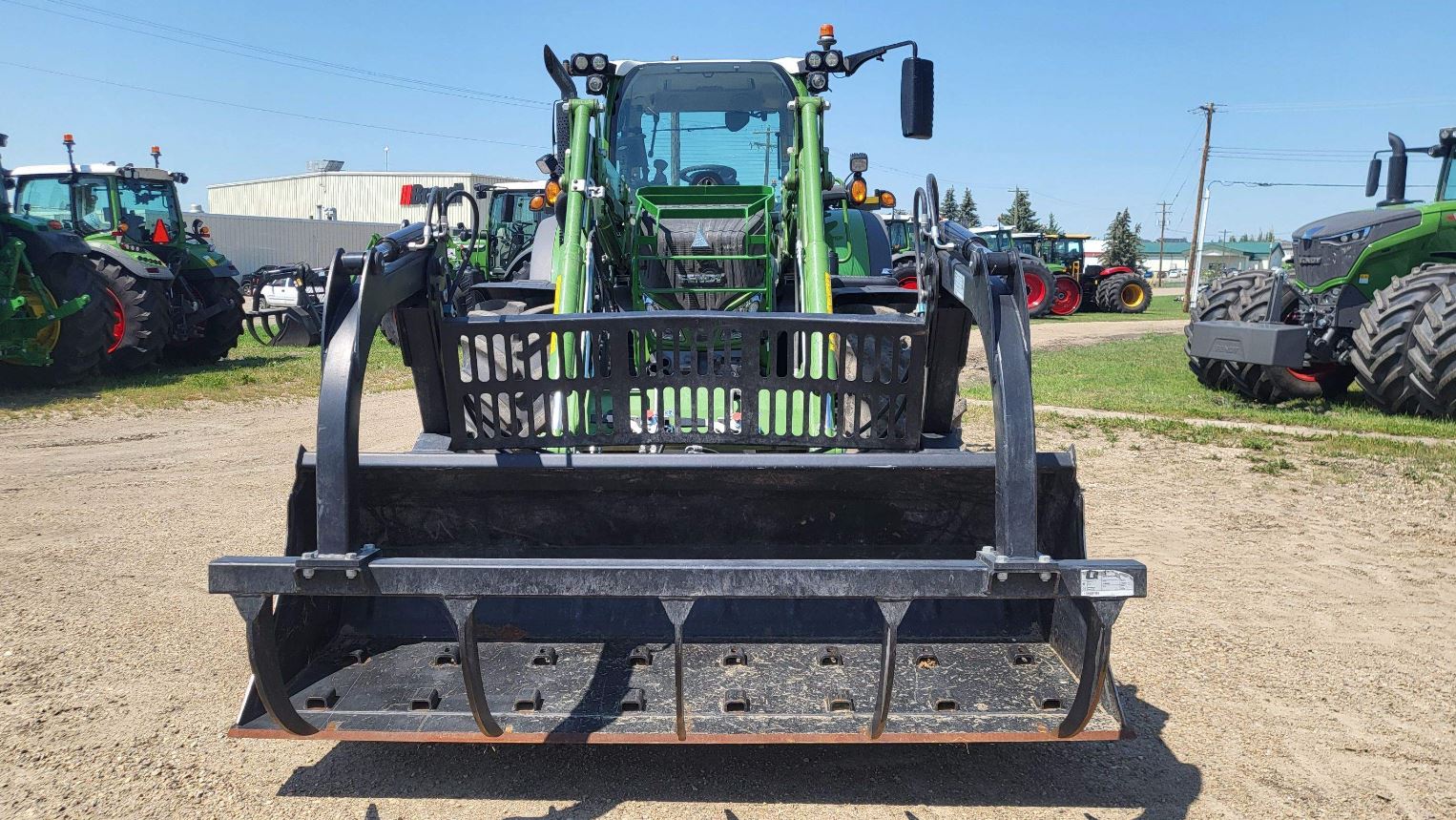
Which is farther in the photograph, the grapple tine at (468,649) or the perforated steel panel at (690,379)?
the perforated steel panel at (690,379)

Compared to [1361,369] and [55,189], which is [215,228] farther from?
[1361,369]

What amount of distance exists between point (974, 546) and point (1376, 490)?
440 centimetres

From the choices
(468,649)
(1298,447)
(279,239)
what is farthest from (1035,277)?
(279,239)

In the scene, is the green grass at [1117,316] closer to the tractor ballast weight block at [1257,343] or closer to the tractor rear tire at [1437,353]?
the tractor ballast weight block at [1257,343]

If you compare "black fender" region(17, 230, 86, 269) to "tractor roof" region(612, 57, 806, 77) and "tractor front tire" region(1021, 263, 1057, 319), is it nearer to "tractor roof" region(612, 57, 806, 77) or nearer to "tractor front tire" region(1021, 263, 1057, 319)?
"tractor roof" region(612, 57, 806, 77)

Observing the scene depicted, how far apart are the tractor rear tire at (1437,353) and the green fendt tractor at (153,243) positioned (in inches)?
488

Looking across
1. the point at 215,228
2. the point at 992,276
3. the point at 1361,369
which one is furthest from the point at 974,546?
the point at 215,228

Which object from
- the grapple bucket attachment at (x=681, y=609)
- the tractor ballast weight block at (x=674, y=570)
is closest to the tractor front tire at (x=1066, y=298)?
the tractor ballast weight block at (x=674, y=570)

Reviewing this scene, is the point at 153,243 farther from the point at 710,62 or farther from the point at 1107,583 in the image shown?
the point at 1107,583

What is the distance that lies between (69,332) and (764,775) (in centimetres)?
1067

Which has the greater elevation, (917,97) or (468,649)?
(917,97)

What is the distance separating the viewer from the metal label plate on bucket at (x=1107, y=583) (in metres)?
2.54

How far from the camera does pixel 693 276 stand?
206 inches

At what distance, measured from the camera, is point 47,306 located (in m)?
10.8
